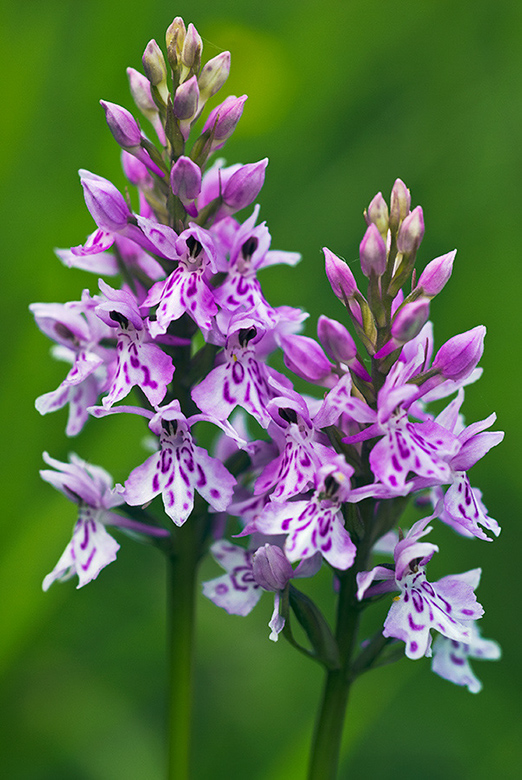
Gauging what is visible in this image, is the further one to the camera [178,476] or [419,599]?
[178,476]

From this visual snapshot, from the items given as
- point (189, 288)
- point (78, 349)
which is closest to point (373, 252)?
point (189, 288)

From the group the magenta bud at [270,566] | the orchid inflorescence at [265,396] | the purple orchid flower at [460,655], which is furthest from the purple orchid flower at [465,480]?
the magenta bud at [270,566]

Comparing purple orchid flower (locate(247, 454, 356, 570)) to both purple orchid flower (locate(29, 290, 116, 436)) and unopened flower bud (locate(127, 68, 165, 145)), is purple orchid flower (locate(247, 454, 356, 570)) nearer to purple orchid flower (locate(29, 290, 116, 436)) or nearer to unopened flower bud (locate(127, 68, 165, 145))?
purple orchid flower (locate(29, 290, 116, 436))

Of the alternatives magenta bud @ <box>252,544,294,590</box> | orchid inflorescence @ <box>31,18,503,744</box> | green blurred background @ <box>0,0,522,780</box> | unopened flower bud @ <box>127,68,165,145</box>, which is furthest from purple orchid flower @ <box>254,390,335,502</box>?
green blurred background @ <box>0,0,522,780</box>

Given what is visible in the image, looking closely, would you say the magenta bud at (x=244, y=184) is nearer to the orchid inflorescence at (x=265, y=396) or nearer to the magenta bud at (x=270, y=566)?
the orchid inflorescence at (x=265, y=396)

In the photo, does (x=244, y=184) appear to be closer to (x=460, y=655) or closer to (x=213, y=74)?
(x=213, y=74)

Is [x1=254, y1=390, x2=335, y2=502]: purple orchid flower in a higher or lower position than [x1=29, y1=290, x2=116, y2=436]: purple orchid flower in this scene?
lower
